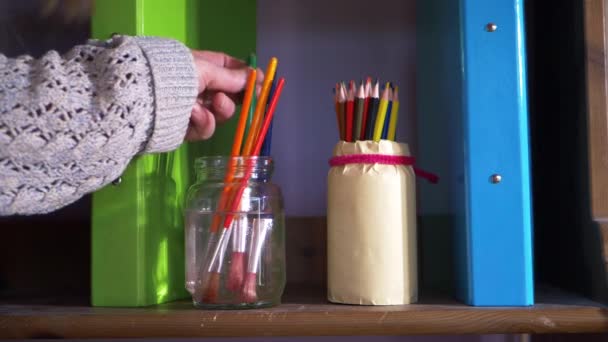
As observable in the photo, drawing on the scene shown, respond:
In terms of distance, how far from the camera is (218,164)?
0.66 m

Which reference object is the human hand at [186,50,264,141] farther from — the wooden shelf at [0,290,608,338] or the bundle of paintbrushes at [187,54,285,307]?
the wooden shelf at [0,290,608,338]

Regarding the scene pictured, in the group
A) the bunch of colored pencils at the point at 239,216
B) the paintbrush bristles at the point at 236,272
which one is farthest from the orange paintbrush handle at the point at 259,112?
the paintbrush bristles at the point at 236,272

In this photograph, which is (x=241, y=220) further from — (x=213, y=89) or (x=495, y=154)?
(x=495, y=154)

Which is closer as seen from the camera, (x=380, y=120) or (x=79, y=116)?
(x=79, y=116)

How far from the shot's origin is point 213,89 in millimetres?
655

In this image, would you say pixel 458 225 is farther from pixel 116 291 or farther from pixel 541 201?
pixel 116 291

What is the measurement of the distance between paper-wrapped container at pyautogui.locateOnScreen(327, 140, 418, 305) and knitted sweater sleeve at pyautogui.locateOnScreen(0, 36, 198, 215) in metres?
0.18

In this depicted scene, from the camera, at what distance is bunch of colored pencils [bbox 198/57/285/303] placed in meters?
0.63

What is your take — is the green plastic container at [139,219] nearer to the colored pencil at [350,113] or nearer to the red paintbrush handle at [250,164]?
the red paintbrush handle at [250,164]

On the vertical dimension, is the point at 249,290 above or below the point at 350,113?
below

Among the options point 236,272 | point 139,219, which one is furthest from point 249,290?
point 139,219

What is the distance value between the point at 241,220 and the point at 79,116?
7.4 inches

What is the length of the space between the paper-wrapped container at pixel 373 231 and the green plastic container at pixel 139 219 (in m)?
0.17

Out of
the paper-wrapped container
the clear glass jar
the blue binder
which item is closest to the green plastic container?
the clear glass jar
